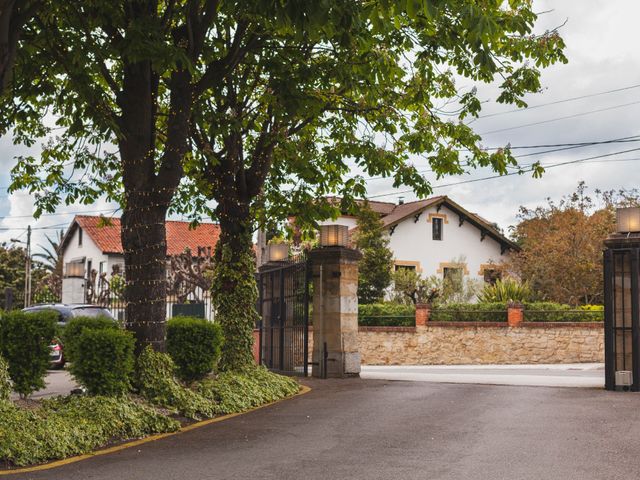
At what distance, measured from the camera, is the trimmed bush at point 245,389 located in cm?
1173

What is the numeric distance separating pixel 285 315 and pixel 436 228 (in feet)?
87.7

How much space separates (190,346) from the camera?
12211mm

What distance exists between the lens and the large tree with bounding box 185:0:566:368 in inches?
462

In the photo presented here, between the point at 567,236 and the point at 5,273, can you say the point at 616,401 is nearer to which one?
the point at 567,236

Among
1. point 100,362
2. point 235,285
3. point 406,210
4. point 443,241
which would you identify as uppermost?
point 406,210

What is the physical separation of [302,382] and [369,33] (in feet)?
24.7

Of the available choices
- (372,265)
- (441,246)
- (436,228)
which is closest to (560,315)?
(372,265)

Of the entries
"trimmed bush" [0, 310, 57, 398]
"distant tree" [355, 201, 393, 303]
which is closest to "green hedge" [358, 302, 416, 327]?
"distant tree" [355, 201, 393, 303]

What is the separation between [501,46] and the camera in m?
12.4

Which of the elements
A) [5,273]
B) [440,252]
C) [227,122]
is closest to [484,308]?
[440,252]

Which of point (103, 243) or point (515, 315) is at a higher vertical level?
point (103, 243)

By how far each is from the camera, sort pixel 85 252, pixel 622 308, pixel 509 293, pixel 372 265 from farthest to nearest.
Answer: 1. pixel 85 252
2. pixel 372 265
3. pixel 509 293
4. pixel 622 308

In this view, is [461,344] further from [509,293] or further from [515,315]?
[509,293]

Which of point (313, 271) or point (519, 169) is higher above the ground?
point (519, 169)
